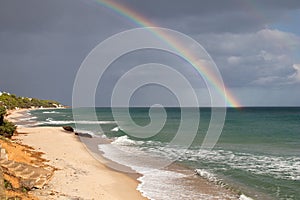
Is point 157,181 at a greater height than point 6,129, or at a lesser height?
lesser

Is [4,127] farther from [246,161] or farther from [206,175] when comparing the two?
[246,161]

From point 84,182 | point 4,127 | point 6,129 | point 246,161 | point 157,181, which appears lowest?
point 157,181

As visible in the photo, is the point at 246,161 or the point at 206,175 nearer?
the point at 206,175

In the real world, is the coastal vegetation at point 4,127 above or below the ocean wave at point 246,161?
above

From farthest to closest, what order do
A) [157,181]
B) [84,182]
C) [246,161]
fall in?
[246,161], [157,181], [84,182]

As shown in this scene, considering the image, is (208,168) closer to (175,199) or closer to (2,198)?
(175,199)

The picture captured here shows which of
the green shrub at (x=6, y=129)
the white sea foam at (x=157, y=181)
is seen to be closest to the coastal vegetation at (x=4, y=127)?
the green shrub at (x=6, y=129)

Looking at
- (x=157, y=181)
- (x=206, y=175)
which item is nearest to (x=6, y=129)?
(x=157, y=181)

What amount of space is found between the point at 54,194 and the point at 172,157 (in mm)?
15496

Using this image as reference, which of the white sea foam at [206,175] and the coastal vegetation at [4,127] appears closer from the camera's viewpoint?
the white sea foam at [206,175]

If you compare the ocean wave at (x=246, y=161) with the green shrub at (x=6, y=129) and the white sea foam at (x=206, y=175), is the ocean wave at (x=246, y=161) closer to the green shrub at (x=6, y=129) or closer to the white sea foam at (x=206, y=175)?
the white sea foam at (x=206, y=175)

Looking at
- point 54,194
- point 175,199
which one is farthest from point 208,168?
point 54,194

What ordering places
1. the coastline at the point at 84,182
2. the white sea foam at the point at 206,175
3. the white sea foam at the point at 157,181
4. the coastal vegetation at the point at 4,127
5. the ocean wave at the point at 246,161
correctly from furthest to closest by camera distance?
the coastal vegetation at the point at 4,127 → the ocean wave at the point at 246,161 → the white sea foam at the point at 206,175 → the white sea foam at the point at 157,181 → the coastline at the point at 84,182

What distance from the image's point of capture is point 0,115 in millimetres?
32938
